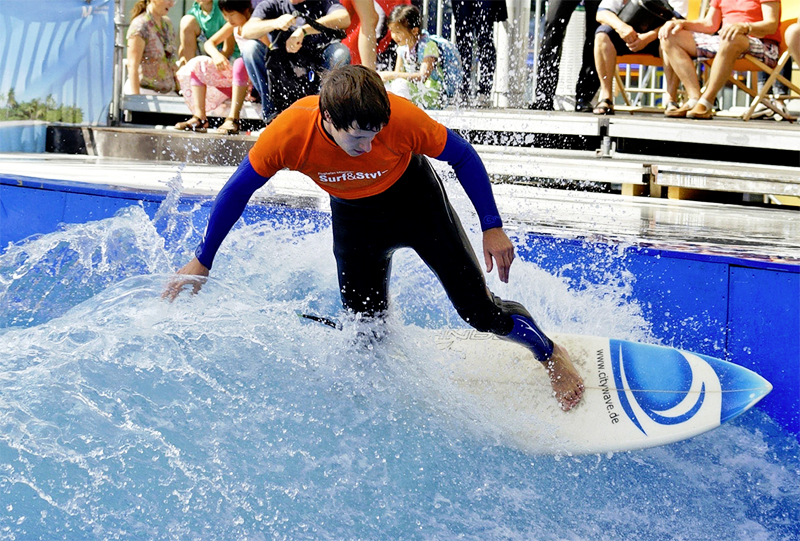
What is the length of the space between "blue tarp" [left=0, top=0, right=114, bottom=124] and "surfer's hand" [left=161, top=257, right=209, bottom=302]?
21.6ft

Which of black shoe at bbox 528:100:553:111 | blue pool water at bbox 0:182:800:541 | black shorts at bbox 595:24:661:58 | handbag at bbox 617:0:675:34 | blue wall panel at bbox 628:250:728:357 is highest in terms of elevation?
handbag at bbox 617:0:675:34

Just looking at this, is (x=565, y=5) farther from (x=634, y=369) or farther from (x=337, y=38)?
(x=634, y=369)

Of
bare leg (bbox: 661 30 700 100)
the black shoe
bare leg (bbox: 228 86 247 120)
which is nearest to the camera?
bare leg (bbox: 661 30 700 100)

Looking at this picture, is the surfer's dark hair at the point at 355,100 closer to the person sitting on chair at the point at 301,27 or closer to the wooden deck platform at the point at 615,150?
the wooden deck platform at the point at 615,150

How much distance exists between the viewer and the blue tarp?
28.6 ft

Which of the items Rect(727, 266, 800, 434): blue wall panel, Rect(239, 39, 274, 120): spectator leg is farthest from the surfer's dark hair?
Rect(239, 39, 274, 120): spectator leg

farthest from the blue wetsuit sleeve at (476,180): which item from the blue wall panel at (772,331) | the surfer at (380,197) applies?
the blue wall panel at (772,331)

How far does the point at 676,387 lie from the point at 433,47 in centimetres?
443

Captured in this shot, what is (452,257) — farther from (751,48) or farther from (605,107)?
(751,48)

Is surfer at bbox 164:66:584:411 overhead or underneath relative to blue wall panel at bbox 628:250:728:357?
overhead

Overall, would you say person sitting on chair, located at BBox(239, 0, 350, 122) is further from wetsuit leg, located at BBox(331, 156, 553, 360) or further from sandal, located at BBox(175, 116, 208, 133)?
wetsuit leg, located at BBox(331, 156, 553, 360)

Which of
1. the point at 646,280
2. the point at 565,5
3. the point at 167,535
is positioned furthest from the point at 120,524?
the point at 565,5

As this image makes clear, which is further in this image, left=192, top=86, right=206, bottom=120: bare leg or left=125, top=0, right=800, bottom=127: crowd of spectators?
left=192, top=86, right=206, bottom=120: bare leg

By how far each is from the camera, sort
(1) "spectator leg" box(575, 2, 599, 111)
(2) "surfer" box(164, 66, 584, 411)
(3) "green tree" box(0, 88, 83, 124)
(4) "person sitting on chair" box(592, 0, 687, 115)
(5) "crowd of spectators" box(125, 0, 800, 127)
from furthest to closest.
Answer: (3) "green tree" box(0, 88, 83, 124)
(1) "spectator leg" box(575, 2, 599, 111)
(4) "person sitting on chair" box(592, 0, 687, 115)
(5) "crowd of spectators" box(125, 0, 800, 127)
(2) "surfer" box(164, 66, 584, 411)
